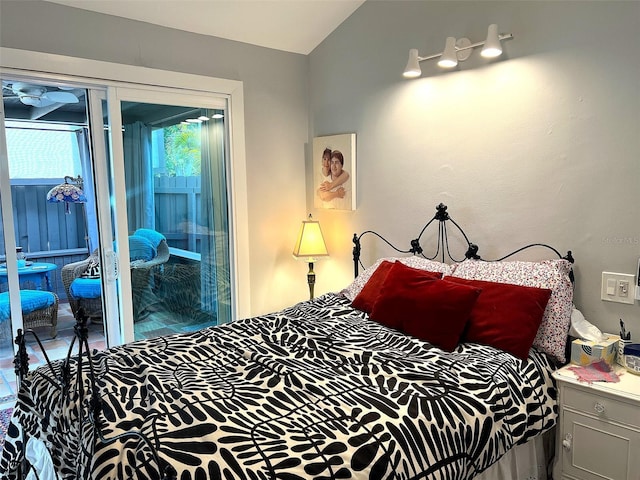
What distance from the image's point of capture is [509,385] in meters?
1.99

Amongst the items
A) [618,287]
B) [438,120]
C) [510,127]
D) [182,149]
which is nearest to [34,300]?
[182,149]

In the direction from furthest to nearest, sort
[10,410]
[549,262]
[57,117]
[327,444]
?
[57,117] < [10,410] < [549,262] < [327,444]

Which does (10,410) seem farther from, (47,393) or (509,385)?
(509,385)

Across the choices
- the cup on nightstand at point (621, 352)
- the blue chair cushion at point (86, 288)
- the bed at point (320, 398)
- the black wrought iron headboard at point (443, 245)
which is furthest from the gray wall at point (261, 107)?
the cup on nightstand at point (621, 352)

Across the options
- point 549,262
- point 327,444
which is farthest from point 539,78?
point 327,444

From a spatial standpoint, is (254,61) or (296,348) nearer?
(296,348)

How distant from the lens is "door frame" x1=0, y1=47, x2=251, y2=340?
2736 millimetres

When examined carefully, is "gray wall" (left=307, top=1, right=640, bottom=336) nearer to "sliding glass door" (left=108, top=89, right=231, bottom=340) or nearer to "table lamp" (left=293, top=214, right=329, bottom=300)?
"table lamp" (left=293, top=214, right=329, bottom=300)

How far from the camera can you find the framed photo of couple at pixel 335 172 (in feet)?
11.8

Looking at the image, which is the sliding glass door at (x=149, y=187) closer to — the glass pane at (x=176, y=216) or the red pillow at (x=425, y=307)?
the glass pane at (x=176, y=216)

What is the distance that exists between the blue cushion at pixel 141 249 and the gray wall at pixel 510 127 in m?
1.48

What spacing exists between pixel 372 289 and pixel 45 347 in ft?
10.9

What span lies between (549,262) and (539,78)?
96 centimetres

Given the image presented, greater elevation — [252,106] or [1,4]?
[1,4]
